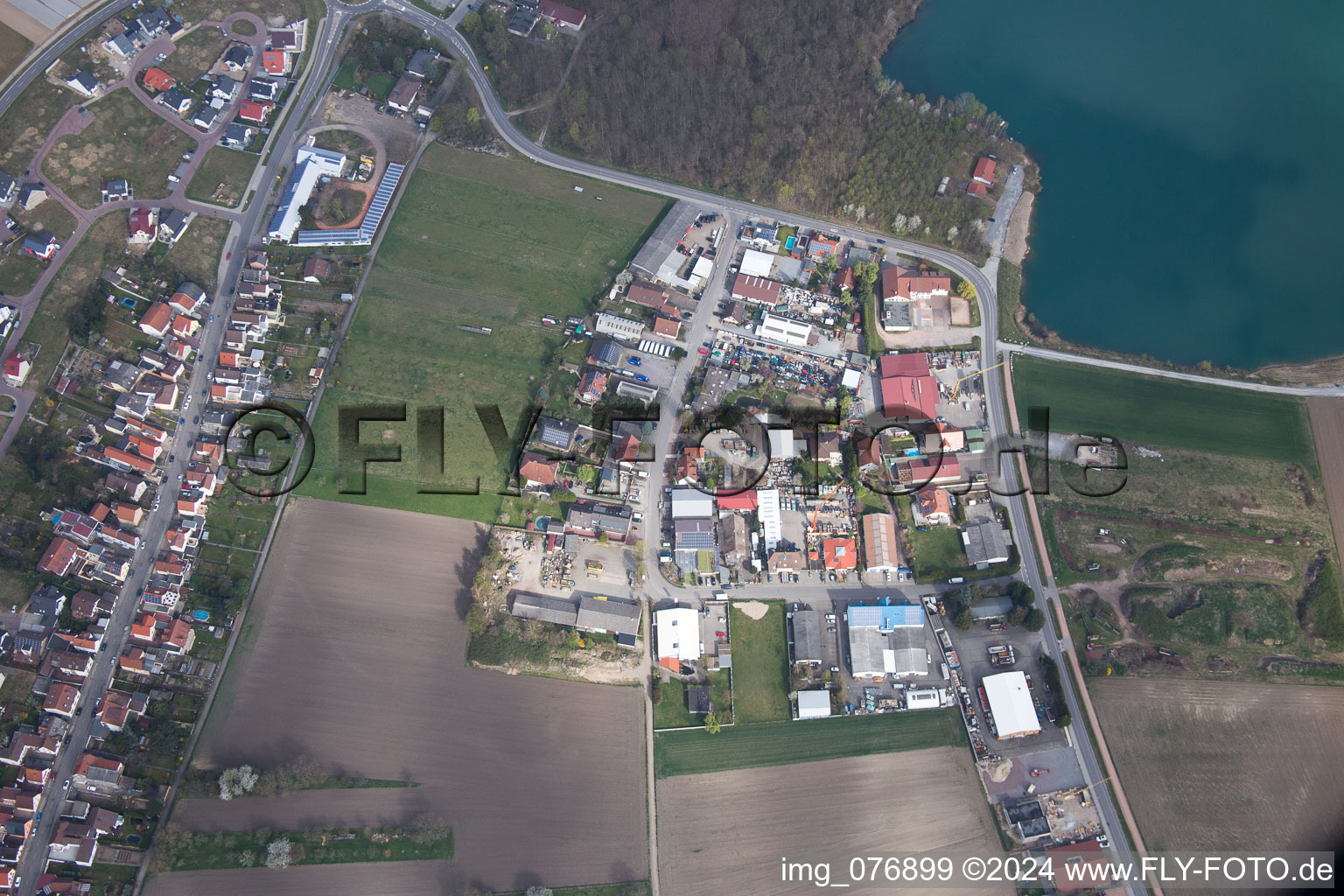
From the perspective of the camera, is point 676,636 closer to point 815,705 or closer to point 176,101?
point 815,705

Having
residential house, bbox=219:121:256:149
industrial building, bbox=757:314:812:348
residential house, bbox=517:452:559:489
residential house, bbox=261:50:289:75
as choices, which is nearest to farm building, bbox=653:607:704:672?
residential house, bbox=517:452:559:489

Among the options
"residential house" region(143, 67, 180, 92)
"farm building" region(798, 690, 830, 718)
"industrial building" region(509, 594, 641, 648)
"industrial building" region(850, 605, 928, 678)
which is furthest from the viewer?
"residential house" region(143, 67, 180, 92)

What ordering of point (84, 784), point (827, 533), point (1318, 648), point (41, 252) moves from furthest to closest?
point (41, 252)
point (827, 533)
point (1318, 648)
point (84, 784)

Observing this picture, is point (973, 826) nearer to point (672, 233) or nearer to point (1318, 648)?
point (1318, 648)

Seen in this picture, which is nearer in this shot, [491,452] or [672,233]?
[491,452]

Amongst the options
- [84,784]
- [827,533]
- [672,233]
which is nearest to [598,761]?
[827,533]

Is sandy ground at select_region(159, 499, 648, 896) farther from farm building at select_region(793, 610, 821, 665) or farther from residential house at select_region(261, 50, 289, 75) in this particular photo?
residential house at select_region(261, 50, 289, 75)

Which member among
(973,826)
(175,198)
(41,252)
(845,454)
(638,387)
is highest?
(175,198)
